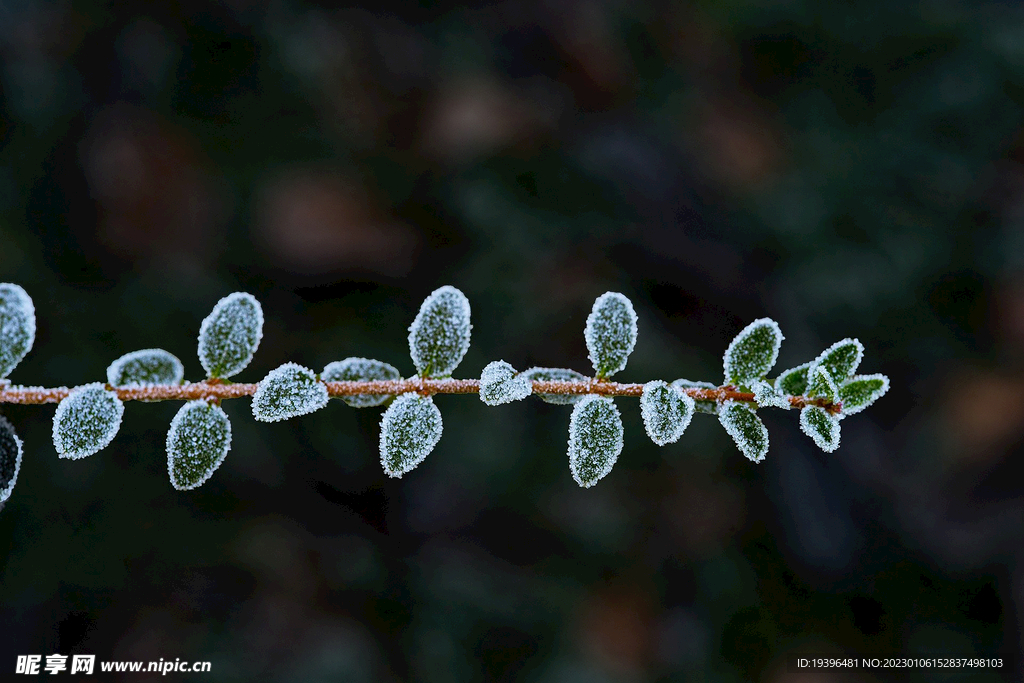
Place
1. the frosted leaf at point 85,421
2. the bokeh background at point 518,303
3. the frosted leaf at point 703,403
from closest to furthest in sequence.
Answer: the frosted leaf at point 85,421 < the frosted leaf at point 703,403 < the bokeh background at point 518,303

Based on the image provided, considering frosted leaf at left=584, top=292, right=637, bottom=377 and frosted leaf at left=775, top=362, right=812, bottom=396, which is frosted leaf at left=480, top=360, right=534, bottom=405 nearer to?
frosted leaf at left=584, top=292, right=637, bottom=377

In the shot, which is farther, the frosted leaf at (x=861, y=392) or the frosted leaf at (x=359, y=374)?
the frosted leaf at (x=359, y=374)

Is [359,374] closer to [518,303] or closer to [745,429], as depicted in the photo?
[745,429]

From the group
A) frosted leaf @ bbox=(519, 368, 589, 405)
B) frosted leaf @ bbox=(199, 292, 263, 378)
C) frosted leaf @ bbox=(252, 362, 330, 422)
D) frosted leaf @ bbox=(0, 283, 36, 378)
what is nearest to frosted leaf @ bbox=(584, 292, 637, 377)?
frosted leaf @ bbox=(519, 368, 589, 405)

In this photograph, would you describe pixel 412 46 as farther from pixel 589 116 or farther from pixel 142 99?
pixel 142 99

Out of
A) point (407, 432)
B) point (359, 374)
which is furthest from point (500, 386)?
point (359, 374)

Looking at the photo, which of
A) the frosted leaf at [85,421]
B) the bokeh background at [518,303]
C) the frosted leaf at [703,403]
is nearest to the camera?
the frosted leaf at [85,421]

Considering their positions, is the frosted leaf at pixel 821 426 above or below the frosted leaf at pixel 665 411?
below

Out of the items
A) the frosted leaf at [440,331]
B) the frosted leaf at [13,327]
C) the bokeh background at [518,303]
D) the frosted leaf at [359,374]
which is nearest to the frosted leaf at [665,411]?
the frosted leaf at [440,331]

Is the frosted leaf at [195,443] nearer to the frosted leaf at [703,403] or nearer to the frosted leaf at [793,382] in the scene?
the frosted leaf at [703,403]
